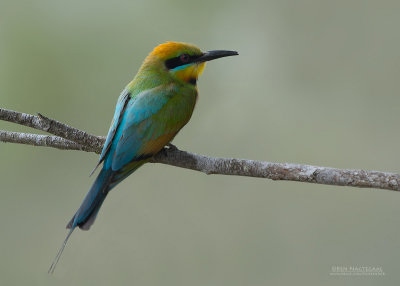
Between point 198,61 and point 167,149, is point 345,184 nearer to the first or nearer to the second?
point 167,149

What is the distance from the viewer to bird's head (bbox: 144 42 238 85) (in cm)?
316

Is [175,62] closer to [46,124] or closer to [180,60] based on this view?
[180,60]

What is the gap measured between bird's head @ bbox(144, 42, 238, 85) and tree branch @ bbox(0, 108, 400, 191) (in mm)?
605

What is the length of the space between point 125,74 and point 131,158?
4.59 feet

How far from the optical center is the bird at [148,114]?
2.58 meters

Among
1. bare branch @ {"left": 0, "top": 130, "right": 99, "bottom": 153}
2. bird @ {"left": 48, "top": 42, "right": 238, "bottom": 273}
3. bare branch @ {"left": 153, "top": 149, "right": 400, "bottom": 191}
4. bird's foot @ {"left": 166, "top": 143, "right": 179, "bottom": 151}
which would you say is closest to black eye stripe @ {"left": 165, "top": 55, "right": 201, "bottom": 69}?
bird @ {"left": 48, "top": 42, "right": 238, "bottom": 273}

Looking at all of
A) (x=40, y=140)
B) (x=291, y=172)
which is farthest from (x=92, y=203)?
(x=291, y=172)

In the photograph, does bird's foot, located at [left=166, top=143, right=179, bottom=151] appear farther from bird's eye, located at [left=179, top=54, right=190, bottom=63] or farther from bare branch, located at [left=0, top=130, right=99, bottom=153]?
bird's eye, located at [left=179, top=54, right=190, bottom=63]

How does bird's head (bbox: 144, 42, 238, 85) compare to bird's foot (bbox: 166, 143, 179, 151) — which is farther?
bird's head (bbox: 144, 42, 238, 85)

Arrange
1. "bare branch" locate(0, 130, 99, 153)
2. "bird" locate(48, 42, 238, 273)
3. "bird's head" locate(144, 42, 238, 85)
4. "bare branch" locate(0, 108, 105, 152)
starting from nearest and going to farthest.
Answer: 1. "bare branch" locate(0, 108, 105, 152)
2. "bird" locate(48, 42, 238, 273)
3. "bare branch" locate(0, 130, 99, 153)
4. "bird's head" locate(144, 42, 238, 85)

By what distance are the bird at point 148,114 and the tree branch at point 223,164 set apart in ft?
0.41

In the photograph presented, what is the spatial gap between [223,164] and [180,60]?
950 mm

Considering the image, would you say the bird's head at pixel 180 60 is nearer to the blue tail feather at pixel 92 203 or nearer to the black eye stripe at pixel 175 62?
the black eye stripe at pixel 175 62

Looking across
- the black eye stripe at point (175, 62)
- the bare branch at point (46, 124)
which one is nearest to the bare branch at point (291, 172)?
the bare branch at point (46, 124)
